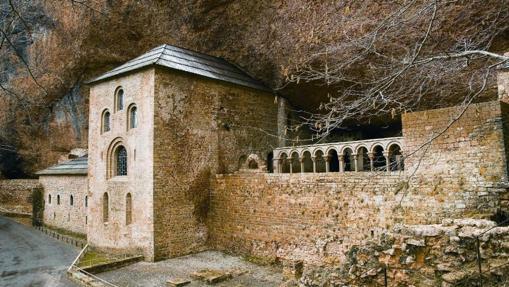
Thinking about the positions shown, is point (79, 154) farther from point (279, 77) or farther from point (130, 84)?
point (279, 77)

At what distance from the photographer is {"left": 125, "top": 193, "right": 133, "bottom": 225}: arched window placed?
47.4 ft

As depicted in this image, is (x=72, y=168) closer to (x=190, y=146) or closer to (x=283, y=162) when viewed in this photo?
(x=190, y=146)

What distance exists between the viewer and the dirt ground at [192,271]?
435 inches

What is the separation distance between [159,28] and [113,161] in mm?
8576

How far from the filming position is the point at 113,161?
1568 cm

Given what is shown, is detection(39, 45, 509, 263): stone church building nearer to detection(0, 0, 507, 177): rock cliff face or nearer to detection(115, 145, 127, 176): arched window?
detection(115, 145, 127, 176): arched window

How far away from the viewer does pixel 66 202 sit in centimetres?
2155

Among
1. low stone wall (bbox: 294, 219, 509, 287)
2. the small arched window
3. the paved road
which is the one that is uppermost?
the small arched window

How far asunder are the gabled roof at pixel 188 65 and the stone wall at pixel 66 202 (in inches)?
283

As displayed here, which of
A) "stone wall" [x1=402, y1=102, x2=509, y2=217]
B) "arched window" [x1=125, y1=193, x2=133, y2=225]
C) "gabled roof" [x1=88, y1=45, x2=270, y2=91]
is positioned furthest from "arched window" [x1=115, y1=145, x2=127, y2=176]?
"stone wall" [x1=402, y1=102, x2=509, y2=217]

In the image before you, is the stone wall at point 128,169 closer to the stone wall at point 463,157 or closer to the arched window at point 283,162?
the arched window at point 283,162

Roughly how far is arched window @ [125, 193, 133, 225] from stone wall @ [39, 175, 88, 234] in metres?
6.72

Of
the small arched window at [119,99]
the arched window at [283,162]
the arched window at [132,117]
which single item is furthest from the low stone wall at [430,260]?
the small arched window at [119,99]

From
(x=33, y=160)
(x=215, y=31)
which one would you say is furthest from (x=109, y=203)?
(x=33, y=160)
